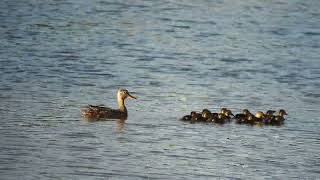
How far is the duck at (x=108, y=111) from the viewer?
51.9 ft

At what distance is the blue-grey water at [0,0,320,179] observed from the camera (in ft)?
43.0

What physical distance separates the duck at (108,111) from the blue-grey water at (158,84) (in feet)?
0.47

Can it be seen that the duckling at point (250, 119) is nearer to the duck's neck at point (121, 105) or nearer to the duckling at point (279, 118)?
the duckling at point (279, 118)

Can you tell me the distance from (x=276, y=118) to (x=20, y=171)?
520 centimetres

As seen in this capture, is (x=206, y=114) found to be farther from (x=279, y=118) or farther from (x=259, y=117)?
(x=279, y=118)

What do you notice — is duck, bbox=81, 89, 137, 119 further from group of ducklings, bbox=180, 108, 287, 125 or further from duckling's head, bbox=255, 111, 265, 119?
duckling's head, bbox=255, 111, 265, 119

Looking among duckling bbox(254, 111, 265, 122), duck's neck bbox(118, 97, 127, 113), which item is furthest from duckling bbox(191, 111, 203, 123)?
duck's neck bbox(118, 97, 127, 113)

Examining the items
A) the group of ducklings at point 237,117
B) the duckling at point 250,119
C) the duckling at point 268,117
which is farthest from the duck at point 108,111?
the duckling at point 268,117

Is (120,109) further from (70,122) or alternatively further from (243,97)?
(243,97)

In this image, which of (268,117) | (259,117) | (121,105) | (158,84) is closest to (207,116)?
(259,117)

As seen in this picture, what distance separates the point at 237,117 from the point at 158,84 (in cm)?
341

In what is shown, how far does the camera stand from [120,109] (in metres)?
16.5

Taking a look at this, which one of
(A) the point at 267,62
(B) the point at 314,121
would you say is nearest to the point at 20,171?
(B) the point at 314,121

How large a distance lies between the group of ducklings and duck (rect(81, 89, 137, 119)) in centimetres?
96
